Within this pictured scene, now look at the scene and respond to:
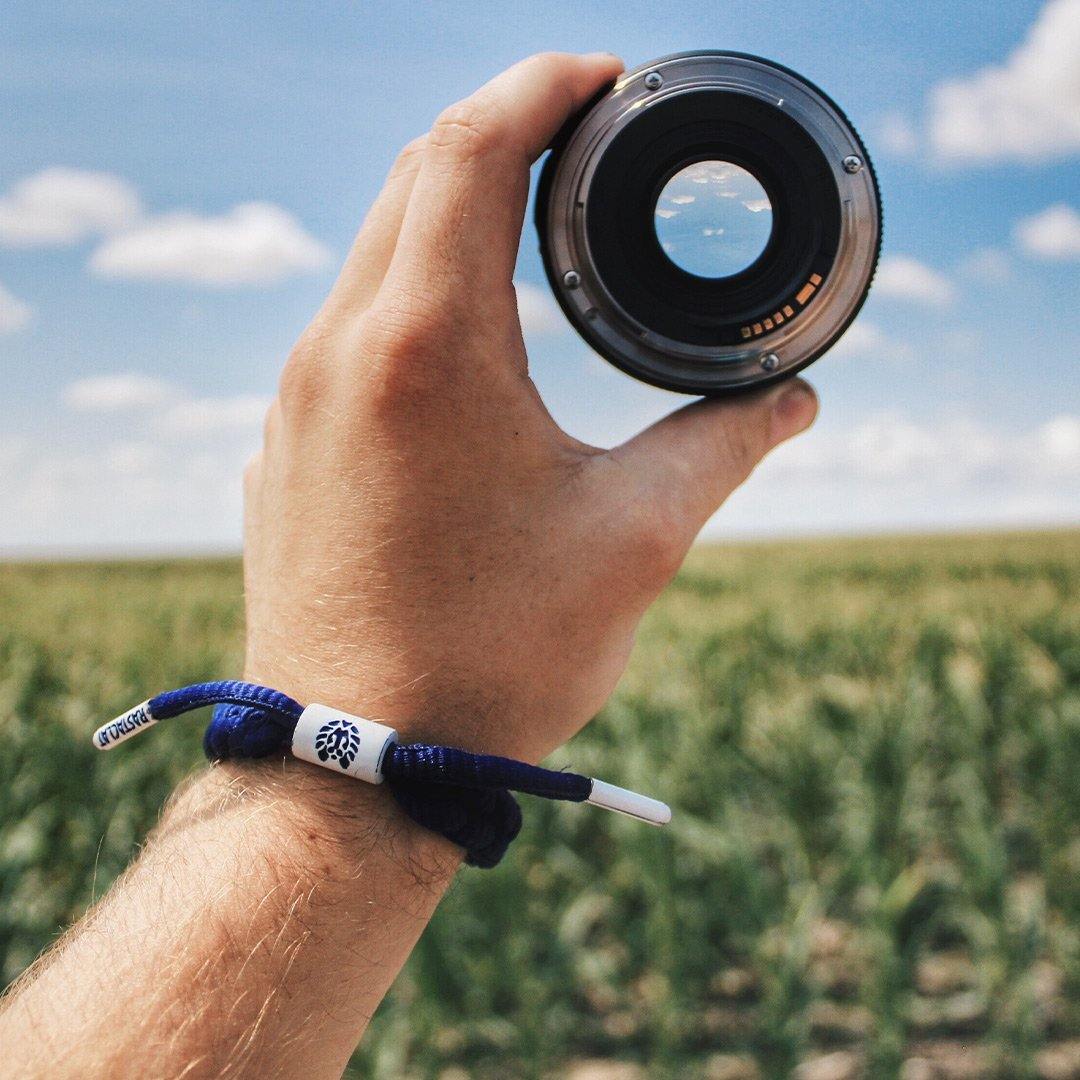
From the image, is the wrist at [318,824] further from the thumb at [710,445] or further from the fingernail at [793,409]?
the fingernail at [793,409]

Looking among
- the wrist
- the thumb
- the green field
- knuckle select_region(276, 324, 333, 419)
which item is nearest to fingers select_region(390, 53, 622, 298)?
knuckle select_region(276, 324, 333, 419)

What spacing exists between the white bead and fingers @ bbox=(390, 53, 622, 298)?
47 cm

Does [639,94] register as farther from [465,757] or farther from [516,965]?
[516,965]

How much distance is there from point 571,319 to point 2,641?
7.91m

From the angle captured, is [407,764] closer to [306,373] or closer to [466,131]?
[306,373]

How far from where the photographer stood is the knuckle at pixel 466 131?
1140 millimetres

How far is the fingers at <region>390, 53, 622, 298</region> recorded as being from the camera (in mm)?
1126

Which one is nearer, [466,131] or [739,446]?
[466,131]

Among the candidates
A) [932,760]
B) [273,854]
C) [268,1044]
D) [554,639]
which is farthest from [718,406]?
[932,760]

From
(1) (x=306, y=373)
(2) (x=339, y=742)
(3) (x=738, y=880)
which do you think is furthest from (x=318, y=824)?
(3) (x=738, y=880)

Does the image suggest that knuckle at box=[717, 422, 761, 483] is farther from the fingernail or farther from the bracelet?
the bracelet

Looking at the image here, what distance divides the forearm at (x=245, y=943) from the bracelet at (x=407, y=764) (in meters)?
0.03

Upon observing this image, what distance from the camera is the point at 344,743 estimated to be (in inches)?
39.0

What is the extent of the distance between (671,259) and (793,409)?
0.25 metres
